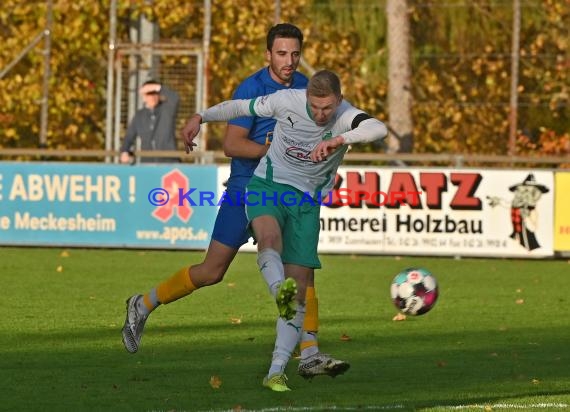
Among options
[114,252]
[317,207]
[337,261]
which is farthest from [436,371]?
[114,252]

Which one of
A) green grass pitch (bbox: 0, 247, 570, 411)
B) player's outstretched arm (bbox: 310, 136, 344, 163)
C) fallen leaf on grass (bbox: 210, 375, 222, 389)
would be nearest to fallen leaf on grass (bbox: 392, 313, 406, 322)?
green grass pitch (bbox: 0, 247, 570, 411)

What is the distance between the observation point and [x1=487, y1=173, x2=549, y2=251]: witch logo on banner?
791 inches

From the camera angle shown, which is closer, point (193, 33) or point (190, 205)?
point (190, 205)

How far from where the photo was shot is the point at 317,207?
31.4 feet

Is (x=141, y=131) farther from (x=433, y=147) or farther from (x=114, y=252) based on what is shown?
(x=433, y=147)

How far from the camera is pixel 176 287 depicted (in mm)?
10445

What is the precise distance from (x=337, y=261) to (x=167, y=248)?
2.36 meters

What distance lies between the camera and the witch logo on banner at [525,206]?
20.1 m

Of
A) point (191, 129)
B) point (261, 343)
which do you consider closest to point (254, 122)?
point (191, 129)

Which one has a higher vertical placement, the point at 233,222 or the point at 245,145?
the point at 245,145

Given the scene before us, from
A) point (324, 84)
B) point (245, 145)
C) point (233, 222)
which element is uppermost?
point (324, 84)

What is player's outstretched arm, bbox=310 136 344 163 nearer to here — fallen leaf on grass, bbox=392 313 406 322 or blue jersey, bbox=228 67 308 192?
blue jersey, bbox=228 67 308 192

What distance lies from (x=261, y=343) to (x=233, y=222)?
1.93m

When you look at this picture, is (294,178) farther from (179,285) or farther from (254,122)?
(179,285)
